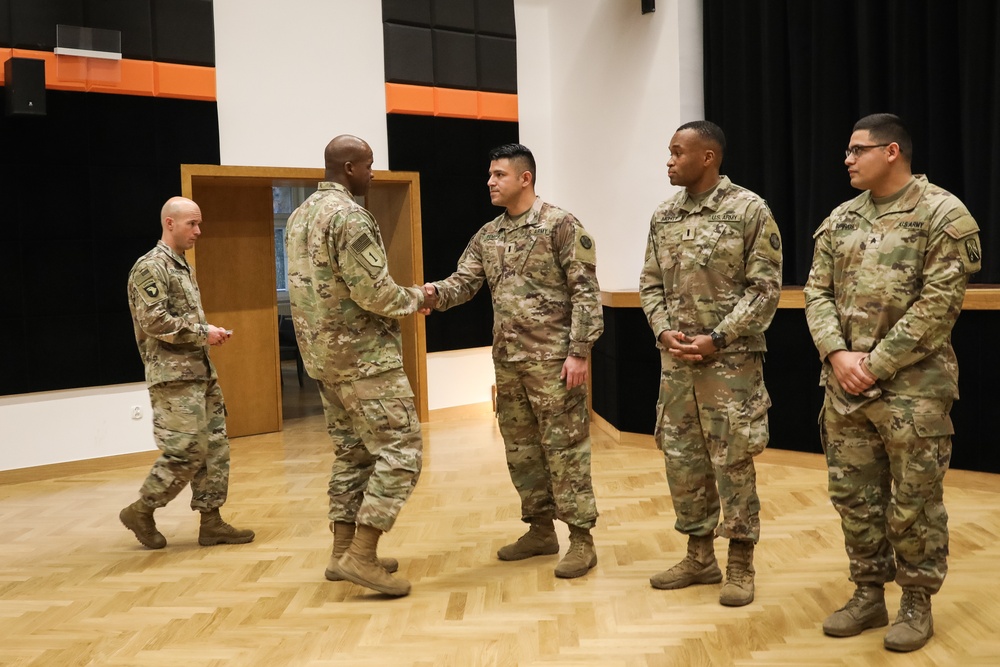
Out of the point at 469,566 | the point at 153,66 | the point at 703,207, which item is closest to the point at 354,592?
the point at 469,566

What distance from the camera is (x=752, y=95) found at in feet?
22.0

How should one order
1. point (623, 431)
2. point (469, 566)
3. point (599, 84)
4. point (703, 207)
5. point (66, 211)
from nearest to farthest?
point (703, 207), point (469, 566), point (66, 211), point (623, 431), point (599, 84)

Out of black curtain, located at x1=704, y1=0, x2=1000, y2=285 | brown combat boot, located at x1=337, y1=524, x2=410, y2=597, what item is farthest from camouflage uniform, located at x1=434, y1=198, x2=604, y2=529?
black curtain, located at x1=704, y1=0, x2=1000, y2=285

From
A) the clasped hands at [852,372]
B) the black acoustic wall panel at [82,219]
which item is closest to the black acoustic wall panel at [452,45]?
the black acoustic wall panel at [82,219]

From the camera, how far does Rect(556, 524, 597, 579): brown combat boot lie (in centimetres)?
367

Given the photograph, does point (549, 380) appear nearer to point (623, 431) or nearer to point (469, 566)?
point (469, 566)

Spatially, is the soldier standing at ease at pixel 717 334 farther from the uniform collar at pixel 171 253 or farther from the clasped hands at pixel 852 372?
the uniform collar at pixel 171 253

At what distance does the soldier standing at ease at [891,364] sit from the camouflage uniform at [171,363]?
2.69 m

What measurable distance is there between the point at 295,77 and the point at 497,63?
184 centimetres

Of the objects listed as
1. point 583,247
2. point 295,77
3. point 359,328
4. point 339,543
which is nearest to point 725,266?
point 583,247

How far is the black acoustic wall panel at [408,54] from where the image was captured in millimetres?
7289

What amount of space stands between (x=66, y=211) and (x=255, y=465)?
2079 millimetres

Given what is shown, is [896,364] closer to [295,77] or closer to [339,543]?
[339,543]

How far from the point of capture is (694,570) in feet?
11.6
